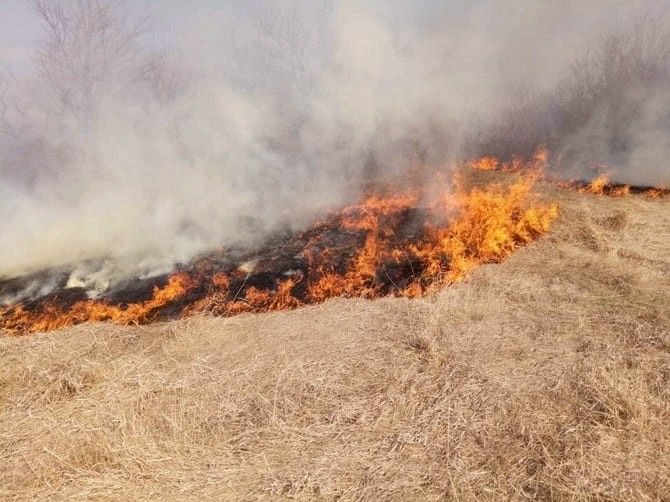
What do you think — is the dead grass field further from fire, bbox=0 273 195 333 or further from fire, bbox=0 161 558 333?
fire, bbox=0 273 195 333

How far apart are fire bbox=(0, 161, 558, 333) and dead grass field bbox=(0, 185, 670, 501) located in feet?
3.26

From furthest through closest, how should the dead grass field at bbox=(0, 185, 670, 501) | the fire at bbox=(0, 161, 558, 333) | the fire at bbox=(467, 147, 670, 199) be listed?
the fire at bbox=(467, 147, 670, 199) → the fire at bbox=(0, 161, 558, 333) → the dead grass field at bbox=(0, 185, 670, 501)

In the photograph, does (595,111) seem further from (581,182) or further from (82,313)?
(82,313)

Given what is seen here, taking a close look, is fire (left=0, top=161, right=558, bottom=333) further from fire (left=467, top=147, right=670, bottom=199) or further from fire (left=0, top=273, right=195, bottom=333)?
fire (left=467, top=147, right=670, bottom=199)

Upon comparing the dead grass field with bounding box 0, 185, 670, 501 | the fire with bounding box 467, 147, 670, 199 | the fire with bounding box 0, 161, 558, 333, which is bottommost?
the fire with bounding box 467, 147, 670, 199

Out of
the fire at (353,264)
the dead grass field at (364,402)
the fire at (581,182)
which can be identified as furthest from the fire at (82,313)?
the fire at (581,182)

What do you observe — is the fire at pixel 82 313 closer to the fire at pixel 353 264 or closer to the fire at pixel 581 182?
the fire at pixel 353 264

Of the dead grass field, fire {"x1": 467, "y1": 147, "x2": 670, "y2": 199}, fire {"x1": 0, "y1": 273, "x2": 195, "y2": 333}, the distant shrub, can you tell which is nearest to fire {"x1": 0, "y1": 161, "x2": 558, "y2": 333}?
fire {"x1": 0, "y1": 273, "x2": 195, "y2": 333}

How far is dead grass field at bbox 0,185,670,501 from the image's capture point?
10.8 ft

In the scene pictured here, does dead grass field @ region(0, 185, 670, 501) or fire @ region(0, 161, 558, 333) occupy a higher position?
dead grass field @ region(0, 185, 670, 501)

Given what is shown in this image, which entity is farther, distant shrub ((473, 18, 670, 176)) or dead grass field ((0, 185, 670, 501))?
distant shrub ((473, 18, 670, 176))

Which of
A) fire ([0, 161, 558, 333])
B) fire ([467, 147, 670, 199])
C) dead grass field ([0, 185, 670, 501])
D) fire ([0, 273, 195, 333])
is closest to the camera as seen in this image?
dead grass field ([0, 185, 670, 501])

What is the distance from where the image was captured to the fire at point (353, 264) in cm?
710

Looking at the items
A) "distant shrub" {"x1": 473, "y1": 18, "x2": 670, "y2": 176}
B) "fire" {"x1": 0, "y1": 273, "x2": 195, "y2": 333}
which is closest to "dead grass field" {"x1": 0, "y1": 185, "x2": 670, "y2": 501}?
"fire" {"x1": 0, "y1": 273, "x2": 195, "y2": 333}
